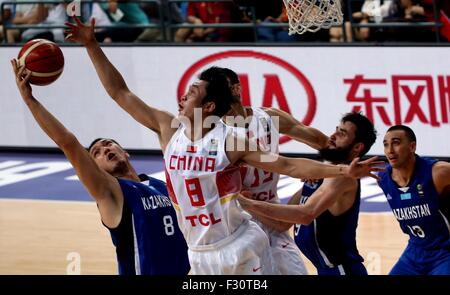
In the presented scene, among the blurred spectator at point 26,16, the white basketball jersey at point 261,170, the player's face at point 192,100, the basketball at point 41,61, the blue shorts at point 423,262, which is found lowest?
the blue shorts at point 423,262

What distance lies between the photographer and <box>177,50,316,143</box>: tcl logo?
12469 millimetres

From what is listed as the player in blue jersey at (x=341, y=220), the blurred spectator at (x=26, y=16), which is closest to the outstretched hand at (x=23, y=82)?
the player in blue jersey at (x=341, y=220)

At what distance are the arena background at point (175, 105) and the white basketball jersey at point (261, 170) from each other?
113 inches

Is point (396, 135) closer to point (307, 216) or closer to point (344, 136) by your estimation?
point (344, 136)

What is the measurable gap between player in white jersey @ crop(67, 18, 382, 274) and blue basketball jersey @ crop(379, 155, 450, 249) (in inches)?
53.0

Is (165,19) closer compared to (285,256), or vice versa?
(285,256)

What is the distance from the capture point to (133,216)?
597 cm

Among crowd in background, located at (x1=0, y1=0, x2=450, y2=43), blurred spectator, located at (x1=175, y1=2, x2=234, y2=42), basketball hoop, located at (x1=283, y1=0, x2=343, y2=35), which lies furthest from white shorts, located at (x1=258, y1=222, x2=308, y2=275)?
blurred spectator, located at (x1=175, y1=2, x2=234, y2=42)

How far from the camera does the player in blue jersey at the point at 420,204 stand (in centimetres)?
666

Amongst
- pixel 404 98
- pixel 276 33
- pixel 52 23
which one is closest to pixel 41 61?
pixel 404 98

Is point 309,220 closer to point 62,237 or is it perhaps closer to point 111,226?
point 111,226

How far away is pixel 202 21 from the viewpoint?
13.4m

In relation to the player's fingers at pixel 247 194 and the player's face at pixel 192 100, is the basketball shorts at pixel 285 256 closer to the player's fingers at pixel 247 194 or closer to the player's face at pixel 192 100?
the player's fingers at pixel 247 194

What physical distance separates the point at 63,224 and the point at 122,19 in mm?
4131
